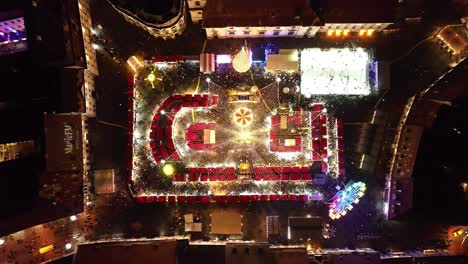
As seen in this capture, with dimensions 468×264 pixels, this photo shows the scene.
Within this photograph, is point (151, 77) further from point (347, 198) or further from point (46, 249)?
point (347, 198)

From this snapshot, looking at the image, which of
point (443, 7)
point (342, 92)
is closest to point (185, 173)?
point (342, 92)

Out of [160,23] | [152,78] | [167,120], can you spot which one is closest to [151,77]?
[152,78]

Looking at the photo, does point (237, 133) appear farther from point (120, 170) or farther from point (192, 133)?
point (120, 170)

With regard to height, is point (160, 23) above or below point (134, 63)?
above

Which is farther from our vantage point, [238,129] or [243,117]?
[238,129]

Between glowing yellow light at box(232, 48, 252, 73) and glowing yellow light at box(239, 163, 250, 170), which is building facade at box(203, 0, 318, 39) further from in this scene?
glowing yellow light at box(239, 163, 250, 170)
